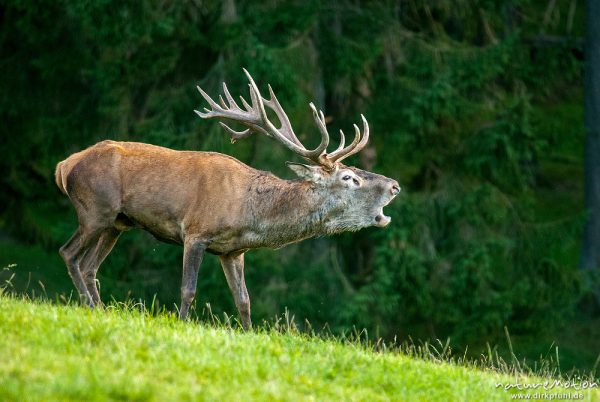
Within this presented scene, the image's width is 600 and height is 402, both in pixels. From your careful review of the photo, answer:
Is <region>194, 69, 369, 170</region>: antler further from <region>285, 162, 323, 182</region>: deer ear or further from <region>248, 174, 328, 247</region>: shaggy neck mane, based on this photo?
<region>248, 174, 328, 247</region>: shaggy neck mane

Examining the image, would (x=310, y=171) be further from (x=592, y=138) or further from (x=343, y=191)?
(x=592, y=138)

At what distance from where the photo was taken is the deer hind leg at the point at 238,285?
10.9m

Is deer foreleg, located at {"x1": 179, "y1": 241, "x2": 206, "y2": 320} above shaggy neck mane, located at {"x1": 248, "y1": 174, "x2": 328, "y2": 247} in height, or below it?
below

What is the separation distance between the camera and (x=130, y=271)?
69.6ft

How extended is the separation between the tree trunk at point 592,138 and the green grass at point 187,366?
1392 cm

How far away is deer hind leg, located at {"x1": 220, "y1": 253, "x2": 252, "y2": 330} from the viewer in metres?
10.9

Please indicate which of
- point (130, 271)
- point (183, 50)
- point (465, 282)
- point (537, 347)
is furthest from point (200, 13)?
point (537, 347)

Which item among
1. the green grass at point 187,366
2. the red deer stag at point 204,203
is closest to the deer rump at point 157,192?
the red deer stag at point 204,203

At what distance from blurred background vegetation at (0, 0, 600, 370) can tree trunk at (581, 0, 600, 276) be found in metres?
0.38

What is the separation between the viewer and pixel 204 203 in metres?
10.8

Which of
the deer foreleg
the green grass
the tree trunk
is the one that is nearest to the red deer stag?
the deer foreleg

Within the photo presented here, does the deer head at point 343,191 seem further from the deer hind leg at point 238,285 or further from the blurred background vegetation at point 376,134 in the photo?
the blurred background vegetation at point 376,134

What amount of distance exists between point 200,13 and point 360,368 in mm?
14338

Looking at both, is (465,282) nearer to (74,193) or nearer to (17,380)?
(74,193)
